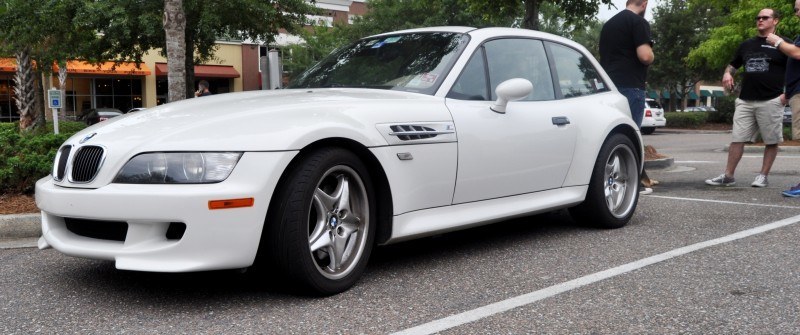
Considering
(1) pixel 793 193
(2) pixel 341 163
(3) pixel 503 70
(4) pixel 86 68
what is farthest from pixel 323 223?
(4) pixel 86 68

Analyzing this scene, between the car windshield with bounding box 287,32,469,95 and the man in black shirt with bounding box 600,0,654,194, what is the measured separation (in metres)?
2.79

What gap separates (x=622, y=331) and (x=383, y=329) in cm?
95

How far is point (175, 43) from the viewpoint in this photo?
7809mm

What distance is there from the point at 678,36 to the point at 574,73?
109 feet

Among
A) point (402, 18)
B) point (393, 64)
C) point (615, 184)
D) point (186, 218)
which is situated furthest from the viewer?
point (402, 18)

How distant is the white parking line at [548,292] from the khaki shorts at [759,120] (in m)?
2.81

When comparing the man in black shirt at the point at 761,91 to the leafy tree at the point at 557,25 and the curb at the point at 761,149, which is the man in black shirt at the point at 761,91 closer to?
the curb at the point at 761,149

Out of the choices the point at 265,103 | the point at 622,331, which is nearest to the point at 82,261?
the point at 265,103

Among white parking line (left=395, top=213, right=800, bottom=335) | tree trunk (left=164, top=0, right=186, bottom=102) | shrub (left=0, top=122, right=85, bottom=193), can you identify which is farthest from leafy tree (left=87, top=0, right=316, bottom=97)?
white parking line (left=395, top=213, right=800, bottom=335)

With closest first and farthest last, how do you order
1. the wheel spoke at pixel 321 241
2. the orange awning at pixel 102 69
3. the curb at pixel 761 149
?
1. the wheel spoke at pixel 321 241
2. the curb at pixel 761 149
3. the orange awning at pixel 102 69

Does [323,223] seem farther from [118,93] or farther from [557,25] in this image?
[557,25]

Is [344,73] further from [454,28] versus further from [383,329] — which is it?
[383,329]

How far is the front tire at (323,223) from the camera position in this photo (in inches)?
120

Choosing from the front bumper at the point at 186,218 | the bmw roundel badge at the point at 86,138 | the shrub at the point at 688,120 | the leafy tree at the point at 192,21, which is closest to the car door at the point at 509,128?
the front bumper at the point at 186,218
